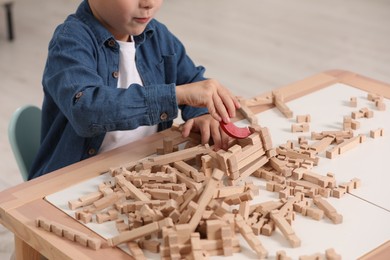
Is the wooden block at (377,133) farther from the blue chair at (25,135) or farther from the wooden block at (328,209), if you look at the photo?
the blue chair at (25,135)

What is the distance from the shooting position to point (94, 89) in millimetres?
1637

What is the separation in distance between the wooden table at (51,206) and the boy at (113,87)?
0.06 m

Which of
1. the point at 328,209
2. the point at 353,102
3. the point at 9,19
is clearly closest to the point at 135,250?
the point at 328,209

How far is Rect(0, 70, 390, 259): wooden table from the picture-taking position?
1333 mm

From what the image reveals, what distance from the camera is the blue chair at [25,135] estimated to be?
6.64 feet

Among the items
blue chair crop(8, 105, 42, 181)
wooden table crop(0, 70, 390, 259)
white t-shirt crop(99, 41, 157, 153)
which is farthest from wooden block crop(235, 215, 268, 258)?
blue chair crop(8, 105, 42, 181)

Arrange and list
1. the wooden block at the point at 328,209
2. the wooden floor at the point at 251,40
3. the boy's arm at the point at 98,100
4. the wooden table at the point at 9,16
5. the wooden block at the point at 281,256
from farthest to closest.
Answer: the wooden table at the point at 9,16 → the wooden floor at the point at 251,40 → the boy's arm at the point at 98,100 → the wooden block at the point at 328,209 → the wooden block at the point at 281,256

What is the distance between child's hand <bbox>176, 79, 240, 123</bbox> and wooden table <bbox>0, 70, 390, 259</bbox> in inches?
5.0

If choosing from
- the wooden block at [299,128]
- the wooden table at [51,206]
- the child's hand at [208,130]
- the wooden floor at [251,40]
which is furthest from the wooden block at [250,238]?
the wooden floor at [251,40]

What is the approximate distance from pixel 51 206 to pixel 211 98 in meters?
0.41

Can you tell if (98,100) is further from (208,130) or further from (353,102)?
(353,102)

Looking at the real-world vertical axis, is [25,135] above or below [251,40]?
above

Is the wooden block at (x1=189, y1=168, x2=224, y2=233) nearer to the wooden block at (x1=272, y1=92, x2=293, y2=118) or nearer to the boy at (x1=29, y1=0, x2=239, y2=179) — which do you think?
the boy at (x1=29, y1=0, x2=239, y2=179)

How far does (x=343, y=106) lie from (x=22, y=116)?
0.83m
